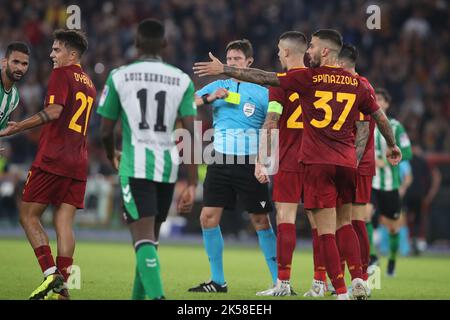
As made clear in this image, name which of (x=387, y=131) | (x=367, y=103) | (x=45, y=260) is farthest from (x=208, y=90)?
(x=45, y=260)

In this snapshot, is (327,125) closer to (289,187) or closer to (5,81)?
(289,187)

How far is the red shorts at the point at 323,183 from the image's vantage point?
27.2 ft

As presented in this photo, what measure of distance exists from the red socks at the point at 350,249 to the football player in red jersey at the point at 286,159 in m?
0.74

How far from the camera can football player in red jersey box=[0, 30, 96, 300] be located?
27.7 ft

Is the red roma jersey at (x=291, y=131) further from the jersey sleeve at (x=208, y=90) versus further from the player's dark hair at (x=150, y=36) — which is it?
the player's dark hair at (x=150, y=36)

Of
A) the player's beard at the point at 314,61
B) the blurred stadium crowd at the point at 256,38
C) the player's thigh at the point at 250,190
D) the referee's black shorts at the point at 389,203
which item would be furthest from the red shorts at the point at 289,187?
the blurred stadium crowd at the point at 256,38

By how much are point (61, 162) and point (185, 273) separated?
3903 mm

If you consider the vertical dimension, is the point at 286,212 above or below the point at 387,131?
below

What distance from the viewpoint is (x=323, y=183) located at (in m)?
8.31

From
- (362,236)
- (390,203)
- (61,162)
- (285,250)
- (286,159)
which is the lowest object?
(285,250)

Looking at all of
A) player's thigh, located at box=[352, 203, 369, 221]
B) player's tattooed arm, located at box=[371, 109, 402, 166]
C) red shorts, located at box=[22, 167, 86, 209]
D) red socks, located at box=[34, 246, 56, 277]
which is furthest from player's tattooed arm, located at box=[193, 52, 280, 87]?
player's thigh, located at box=[352, 203, 369, 221]

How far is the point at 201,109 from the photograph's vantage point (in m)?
22.0
